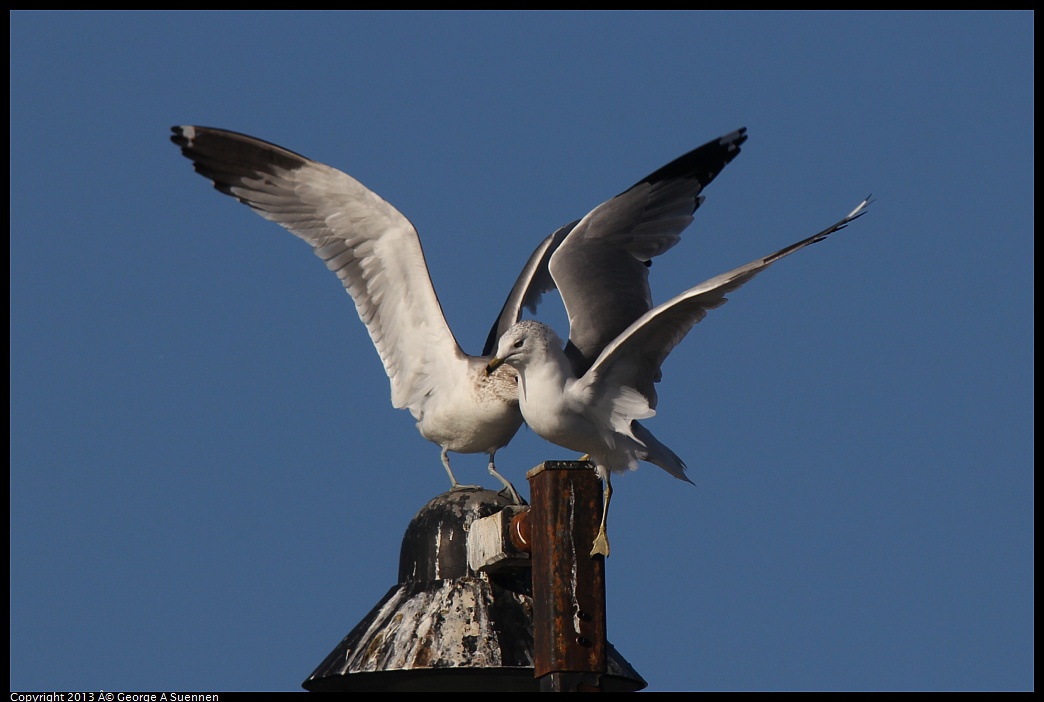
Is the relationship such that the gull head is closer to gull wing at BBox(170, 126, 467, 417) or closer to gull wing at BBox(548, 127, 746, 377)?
gull wing at BBox(548, 127, 746, 377)

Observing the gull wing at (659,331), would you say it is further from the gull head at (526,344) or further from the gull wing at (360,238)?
the gull wing at (360,238)

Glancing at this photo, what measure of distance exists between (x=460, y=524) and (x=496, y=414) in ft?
7.97

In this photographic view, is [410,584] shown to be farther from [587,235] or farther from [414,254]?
[587,235]

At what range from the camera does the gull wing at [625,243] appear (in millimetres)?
9688

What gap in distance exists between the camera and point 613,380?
748 centimetres

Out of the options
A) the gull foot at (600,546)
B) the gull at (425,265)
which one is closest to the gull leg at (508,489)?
the gull at (425,265)

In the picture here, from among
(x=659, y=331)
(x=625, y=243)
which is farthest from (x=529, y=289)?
(x=659, y=331)

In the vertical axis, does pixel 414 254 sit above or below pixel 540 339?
above

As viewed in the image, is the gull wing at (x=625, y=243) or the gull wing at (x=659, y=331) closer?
the gull wing at (x=659, y=331)

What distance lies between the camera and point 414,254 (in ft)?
32.8

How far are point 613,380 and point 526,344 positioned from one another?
448mm

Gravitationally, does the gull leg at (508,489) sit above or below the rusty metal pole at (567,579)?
above

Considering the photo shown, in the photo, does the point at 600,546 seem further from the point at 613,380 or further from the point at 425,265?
the point at 425,265
